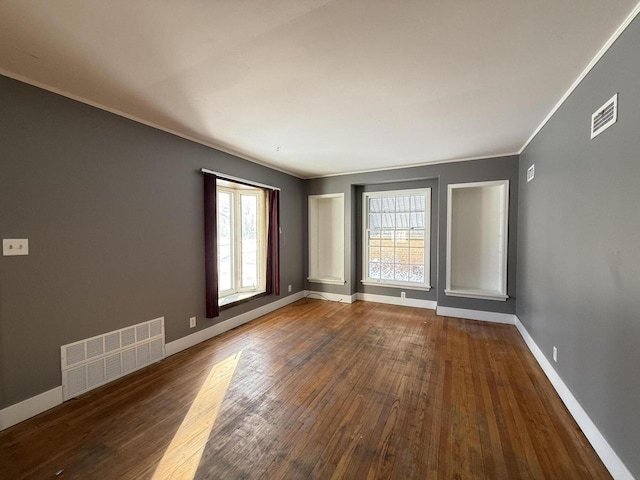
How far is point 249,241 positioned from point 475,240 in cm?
384

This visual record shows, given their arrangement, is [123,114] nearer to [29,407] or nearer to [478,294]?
[29,407]

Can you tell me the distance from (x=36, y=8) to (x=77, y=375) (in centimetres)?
259

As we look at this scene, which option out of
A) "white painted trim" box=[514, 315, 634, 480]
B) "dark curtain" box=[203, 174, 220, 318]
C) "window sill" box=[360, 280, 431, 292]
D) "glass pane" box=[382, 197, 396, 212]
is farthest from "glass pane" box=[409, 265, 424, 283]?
"dark curtain" box=[203, 174, 220, 318]

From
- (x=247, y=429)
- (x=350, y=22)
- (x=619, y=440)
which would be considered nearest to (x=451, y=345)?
(x=619, y=440)

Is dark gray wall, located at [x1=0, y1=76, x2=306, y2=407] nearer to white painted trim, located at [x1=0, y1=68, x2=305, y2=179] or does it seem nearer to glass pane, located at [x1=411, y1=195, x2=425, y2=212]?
white painted trim, located at [x1=0, y1=68, x2=305, y2=179]

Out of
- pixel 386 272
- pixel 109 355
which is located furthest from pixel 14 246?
pixel 386 272

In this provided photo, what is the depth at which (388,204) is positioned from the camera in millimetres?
5168

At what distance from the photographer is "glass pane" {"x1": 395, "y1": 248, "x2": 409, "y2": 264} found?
5.01 m

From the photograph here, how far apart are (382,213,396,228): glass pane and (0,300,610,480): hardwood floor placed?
2.48 meters

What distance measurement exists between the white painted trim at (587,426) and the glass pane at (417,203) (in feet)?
8.81

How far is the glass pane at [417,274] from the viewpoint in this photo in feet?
16.0

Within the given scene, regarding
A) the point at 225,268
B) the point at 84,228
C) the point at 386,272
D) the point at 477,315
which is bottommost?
the point at 477,315

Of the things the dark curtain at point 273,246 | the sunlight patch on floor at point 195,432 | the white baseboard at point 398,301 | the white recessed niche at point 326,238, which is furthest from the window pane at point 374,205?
the sunlight patch on floor at point 195,432

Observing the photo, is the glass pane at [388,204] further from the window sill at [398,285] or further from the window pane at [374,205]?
the window sill at [398,285]
